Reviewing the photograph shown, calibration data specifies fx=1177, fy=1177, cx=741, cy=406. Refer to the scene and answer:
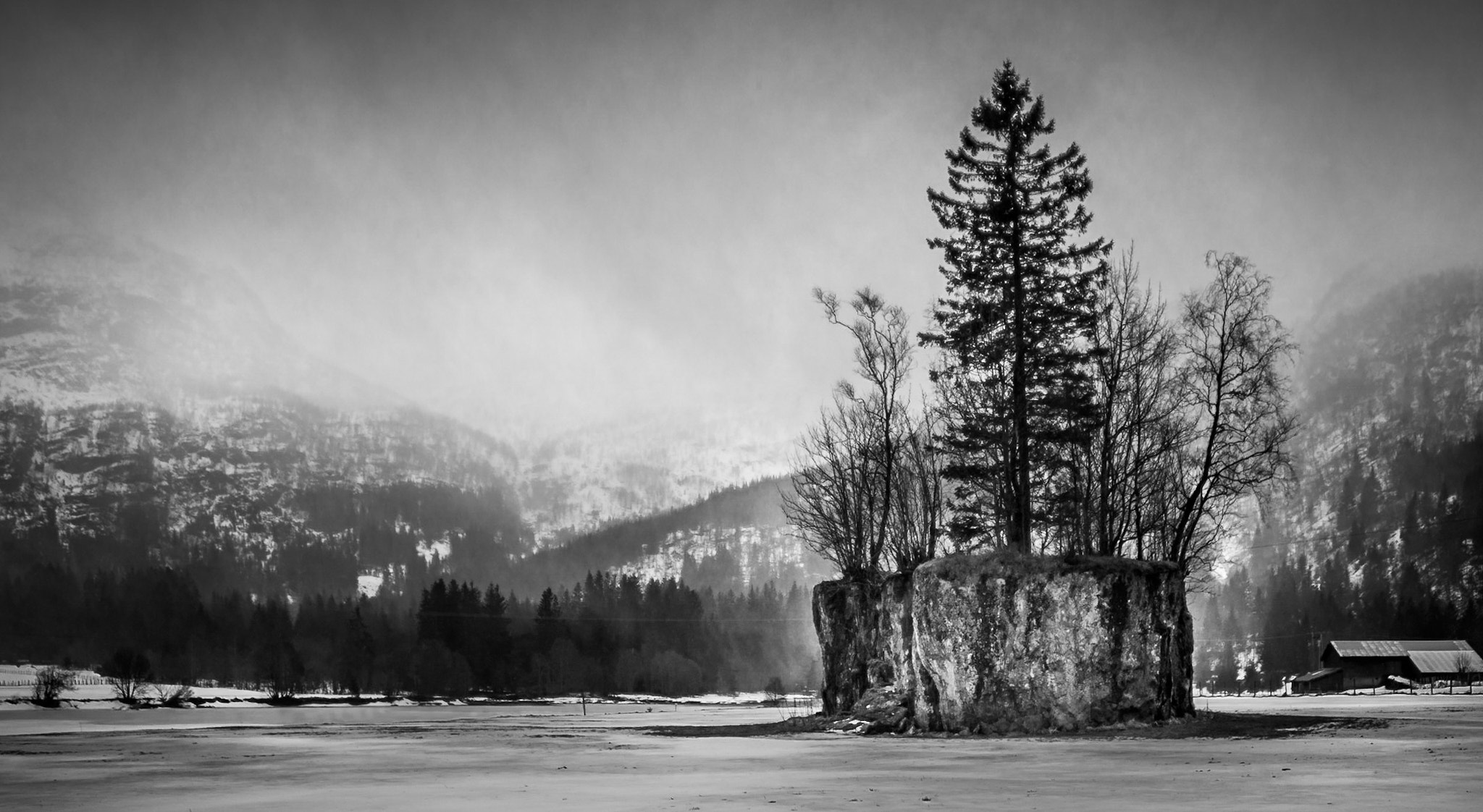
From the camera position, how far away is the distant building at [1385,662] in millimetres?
117125

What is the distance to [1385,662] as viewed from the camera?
120625 mm

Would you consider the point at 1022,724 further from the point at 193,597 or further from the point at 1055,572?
the point at 193,597

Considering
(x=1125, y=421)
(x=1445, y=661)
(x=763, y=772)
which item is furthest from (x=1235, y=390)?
(x=1445, y=661)

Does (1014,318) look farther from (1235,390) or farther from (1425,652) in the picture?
(1425,652)

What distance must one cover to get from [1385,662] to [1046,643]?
336 feet

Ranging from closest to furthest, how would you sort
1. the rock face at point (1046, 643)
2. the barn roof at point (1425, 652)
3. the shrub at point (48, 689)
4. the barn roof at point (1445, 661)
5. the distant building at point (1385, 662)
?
the rock face at point (1046, 643), the shrub at point (48, 689), the barn roof at point (1445, 661), the barn roof at point (1425, 652), the distant building at point (1385, 662)

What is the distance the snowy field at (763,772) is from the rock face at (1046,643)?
10.7ft

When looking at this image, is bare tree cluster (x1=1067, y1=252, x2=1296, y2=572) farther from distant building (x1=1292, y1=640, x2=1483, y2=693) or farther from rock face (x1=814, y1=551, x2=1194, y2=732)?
distant building (x1=1292, y1=640, x2=1483, y2=693)

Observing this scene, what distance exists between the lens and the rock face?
37188mm

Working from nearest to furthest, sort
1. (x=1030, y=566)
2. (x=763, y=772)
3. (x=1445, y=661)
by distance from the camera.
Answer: (x=763, y=772) < (x=1030, y=566) < (x=1445, y=661)

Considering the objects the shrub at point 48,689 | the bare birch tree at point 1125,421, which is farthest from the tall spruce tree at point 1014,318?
the shrub at point 48,689

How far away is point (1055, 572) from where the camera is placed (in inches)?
1481

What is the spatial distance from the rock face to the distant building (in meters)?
94.0

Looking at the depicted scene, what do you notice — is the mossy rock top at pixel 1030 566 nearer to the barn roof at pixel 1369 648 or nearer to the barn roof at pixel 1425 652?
the barn roof at pixel 1425 652
